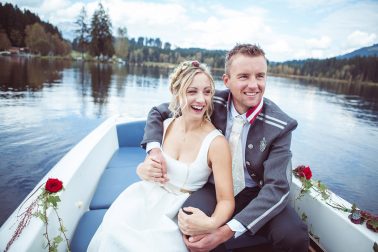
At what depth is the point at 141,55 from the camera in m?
101

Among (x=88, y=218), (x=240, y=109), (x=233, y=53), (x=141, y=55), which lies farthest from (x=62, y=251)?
(x=141, y=55)

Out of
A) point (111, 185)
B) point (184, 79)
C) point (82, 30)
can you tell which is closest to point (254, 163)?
point (184, 79)

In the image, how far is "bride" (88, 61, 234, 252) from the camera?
1.68 metres

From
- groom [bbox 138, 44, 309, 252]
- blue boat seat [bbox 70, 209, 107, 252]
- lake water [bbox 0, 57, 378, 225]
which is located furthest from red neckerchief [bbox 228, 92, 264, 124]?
lake water [bbox 0, 57, 378, 225]

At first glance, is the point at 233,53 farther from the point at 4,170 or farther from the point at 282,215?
the point at 4,170

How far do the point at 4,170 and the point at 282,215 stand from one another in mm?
5125

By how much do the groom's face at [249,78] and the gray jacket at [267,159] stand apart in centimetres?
13

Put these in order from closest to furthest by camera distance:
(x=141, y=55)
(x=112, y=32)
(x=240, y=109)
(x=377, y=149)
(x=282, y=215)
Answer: (x=282, y=215) → (x=240, y=109) → (x=377, y=149) → (x=112, y=32) → (x=141, y=55)

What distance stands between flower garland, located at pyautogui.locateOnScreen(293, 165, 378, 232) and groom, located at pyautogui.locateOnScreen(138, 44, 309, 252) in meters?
0.42

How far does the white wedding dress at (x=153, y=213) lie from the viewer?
1639mm

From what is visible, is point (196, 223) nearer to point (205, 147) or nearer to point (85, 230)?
point (205, 147)

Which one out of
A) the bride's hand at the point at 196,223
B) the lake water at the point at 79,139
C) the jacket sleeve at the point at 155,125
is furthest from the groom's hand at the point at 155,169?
the lake water at the point at 79,139

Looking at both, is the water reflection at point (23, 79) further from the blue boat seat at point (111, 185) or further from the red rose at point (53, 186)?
the red rose at point (53, 186)

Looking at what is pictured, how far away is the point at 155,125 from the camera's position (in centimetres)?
252
